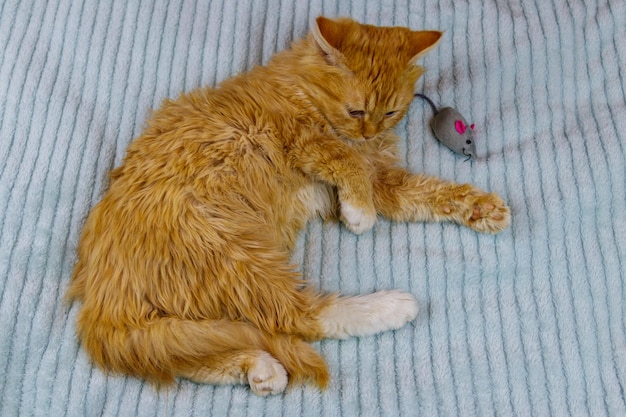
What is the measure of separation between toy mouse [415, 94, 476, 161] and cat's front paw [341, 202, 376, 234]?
36 centimetres

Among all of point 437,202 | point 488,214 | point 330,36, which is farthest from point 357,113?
point 488,214

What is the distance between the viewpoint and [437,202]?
1.92 m

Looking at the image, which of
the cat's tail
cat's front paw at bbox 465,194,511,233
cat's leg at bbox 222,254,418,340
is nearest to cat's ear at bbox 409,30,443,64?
cat's front paw at bbox 465,194,511,233

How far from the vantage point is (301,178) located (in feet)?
6.19

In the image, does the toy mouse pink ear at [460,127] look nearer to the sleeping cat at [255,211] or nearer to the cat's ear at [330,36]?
A: the sleeping cat at [255,211]

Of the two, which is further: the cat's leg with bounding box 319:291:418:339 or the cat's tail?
the cat's leg with bounding box 319:291:418:339

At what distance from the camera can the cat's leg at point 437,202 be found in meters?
1.88

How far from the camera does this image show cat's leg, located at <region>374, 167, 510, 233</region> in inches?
74.2

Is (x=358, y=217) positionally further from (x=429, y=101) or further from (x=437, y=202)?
(x=429, y=101)

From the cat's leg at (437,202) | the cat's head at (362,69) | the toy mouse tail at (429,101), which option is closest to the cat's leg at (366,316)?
the cat's leg at (437,202)

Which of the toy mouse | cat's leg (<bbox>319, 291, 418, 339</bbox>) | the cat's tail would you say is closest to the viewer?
the cat's tail

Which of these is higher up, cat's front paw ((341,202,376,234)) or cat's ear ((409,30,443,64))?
cat's ear ((409,30,443,64))

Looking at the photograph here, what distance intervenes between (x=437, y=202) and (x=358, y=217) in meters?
0.23

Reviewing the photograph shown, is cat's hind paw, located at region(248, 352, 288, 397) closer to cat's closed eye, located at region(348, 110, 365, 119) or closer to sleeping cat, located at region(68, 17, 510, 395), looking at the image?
sleeping cat, located at region(68, 17, 510, 395)
